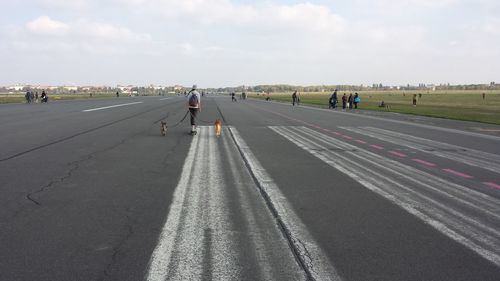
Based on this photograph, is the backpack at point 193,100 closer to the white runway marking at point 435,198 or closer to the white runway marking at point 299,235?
the white runway marking at point 435,198

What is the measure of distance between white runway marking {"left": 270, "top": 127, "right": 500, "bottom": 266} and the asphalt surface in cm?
2

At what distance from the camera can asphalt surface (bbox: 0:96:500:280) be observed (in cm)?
384

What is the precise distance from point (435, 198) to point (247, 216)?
303cm

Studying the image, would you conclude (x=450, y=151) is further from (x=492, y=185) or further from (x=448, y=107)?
(x=448, y=107)

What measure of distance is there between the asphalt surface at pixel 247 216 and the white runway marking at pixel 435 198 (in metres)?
0.02

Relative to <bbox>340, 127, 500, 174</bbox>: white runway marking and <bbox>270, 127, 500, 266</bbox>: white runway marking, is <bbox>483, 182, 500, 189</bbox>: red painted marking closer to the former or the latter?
<bbox>270, 127, 500, 266</bbox>: white runway marking

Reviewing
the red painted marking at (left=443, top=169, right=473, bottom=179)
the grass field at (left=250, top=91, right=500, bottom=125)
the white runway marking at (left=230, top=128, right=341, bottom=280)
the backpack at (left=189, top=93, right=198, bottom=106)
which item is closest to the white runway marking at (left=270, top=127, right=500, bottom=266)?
the red painted marking at (left=443, top=169, right=473, bottom=179)

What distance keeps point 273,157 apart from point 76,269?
719 cm

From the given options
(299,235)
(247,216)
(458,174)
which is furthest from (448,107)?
(299,235)

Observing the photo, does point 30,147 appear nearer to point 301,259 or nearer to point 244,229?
point 244,229

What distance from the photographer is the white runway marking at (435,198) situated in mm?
4723

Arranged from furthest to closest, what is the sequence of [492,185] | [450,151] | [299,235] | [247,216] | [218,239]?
1. [450,151]
2. [492,185]
3. [247,216]
4. [299,235]
5. [218,239]

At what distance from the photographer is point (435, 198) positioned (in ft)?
21.0

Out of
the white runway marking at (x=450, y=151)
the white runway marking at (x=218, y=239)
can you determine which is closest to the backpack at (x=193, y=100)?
the white runway marking at (x=450, y=151)
